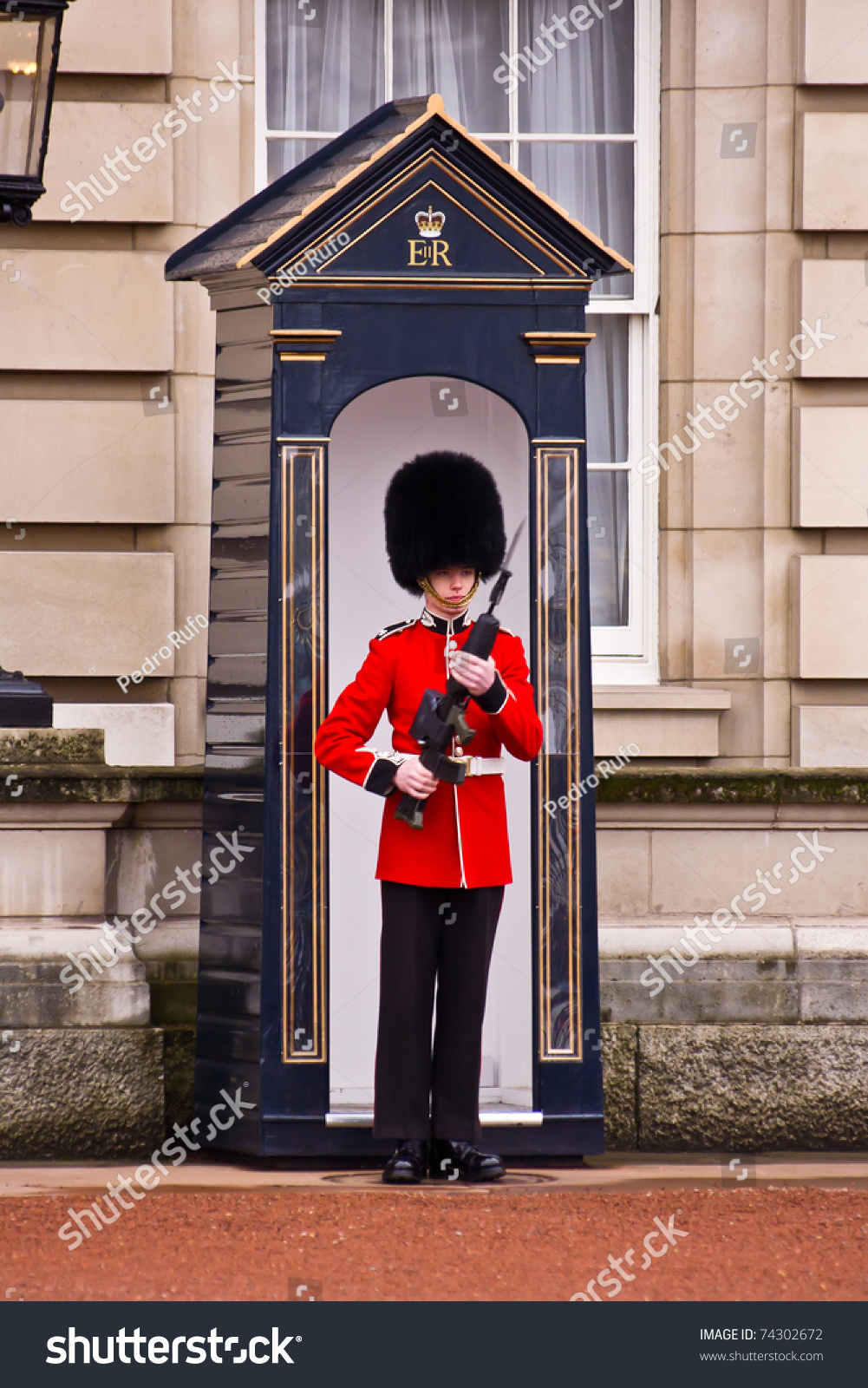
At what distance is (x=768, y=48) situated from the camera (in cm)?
529

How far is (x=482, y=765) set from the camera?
4.09m

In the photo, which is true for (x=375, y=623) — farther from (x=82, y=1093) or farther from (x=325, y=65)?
(x=325, y=65)

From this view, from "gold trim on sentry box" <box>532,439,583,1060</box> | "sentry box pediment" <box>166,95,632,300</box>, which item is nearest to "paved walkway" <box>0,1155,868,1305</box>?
"gold trim on sentry box" <box>532,439,583,1060</box>

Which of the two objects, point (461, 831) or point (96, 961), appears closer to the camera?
point (461, 831)

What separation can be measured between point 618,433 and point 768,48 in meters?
1.28

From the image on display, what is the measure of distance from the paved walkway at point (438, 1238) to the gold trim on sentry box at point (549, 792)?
0.38 metres

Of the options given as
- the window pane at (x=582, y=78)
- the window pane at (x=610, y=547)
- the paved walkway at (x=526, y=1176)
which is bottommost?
the paved walkway at (x=526, y=1176)

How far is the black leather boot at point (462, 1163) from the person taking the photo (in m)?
4.01

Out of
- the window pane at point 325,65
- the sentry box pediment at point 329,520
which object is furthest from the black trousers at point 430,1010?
the window pane at point 325,65

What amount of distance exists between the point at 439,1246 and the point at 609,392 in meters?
2.98

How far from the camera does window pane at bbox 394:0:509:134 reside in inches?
213

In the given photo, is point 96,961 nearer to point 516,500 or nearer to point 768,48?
point 516,500

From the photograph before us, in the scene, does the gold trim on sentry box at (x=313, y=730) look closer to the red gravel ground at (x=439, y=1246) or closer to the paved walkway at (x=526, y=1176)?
the paved walkway at (x=526, y=1176)

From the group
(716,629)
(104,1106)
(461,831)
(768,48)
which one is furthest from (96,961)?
(768,48)
